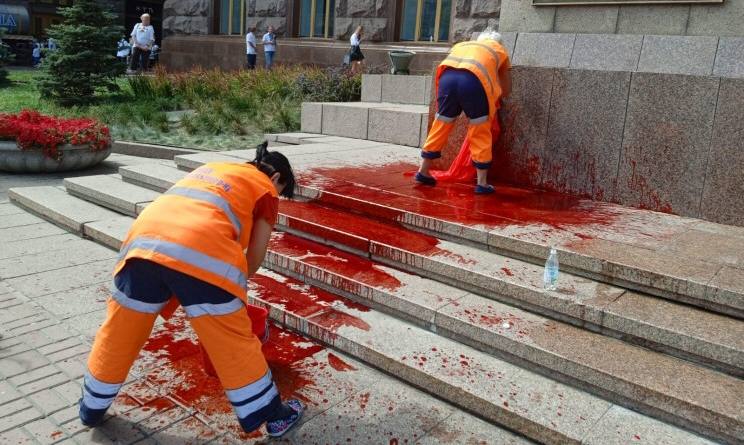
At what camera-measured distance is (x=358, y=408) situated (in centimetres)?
365

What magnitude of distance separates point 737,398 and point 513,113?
165 inches

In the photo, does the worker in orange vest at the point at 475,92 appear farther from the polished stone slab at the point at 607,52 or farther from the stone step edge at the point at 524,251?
the polished stone slab at the point at 607,52

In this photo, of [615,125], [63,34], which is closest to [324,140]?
[615,125]

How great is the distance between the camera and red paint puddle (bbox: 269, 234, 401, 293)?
4.84 metres

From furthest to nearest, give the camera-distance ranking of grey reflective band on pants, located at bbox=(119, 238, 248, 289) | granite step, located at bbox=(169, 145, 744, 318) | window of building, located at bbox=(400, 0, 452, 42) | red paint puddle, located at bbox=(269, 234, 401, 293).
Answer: window of building, located at bbox=(400, 0, 452, 42), red paint puddle, located at bbox=(269, 234, 401, 293), granite step, located at bbox=(169, 145, 744, 318), grey reflective band on pants, located at bbox=(119, 238, 248, 289)

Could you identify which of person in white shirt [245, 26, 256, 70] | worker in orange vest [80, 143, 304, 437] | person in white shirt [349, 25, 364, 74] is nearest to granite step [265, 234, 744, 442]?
worker in orange vest [80, 143, 304, 437]

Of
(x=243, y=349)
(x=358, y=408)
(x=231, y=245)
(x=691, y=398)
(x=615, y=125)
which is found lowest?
(x=358, y=408)

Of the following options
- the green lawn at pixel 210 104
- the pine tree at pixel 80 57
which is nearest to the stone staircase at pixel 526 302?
the green lawn at pixel 210 104

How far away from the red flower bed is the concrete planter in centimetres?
7

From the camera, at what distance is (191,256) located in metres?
2.91

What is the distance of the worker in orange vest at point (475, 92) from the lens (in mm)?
6207

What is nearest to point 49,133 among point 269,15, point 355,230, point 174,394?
point 355,230

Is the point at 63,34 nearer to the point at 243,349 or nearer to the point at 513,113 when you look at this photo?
the point at 513,113

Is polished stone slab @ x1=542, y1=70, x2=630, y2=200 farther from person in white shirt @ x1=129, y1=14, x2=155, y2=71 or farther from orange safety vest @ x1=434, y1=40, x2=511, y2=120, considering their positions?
person in white shirt @ x1=129, y1=14, x2=155, y2=71
